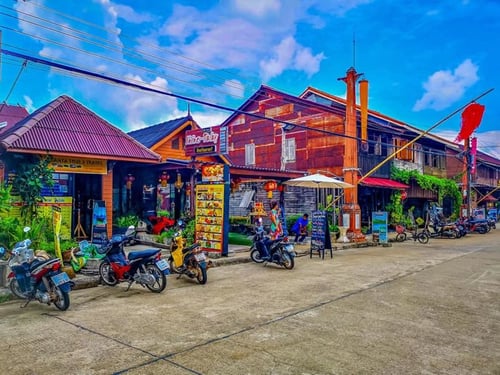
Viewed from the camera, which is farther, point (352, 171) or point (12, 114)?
point (12, 114)

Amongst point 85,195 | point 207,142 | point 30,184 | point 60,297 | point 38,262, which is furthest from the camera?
point 85,195

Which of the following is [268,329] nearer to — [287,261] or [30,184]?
[287,261]

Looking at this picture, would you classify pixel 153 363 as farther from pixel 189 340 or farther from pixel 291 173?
pixel 291 173

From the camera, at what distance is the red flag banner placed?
19562mm

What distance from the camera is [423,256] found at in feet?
41.5

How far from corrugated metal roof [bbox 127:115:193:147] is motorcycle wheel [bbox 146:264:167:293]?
12.7m

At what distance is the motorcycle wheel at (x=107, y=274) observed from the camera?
785cm

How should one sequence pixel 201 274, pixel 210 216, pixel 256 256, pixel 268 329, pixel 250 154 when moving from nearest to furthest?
pixel 268 329 < pixel 201 274 < pixel 256 256 < pixel 210 216 < pixel 250 154

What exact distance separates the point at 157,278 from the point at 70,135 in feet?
24.7

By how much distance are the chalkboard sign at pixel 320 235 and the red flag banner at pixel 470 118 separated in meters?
11.6

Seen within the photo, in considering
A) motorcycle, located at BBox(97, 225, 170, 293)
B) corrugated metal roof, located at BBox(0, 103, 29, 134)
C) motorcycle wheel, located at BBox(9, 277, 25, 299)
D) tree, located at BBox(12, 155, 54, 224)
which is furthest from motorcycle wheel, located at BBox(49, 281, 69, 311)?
corrugated metal roof, located at BBox(0, 103, 29, 134)

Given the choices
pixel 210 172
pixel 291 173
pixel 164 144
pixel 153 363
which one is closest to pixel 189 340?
pixel 153 363

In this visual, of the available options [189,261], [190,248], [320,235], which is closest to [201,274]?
[189,261]

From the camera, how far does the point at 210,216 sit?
11305 mm
